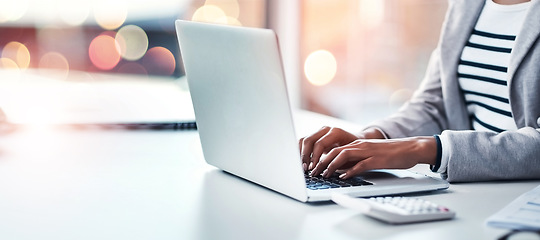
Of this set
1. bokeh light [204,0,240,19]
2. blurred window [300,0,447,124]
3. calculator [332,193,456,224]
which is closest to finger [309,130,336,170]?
calculator [332,193,456,224]

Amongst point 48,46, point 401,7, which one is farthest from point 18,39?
point 401,7

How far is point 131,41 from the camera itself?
102 inches

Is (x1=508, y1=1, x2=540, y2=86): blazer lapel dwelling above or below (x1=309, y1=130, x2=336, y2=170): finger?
above

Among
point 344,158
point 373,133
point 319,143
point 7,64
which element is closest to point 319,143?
point 319,143

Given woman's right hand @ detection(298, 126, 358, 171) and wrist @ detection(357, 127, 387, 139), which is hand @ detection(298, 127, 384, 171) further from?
wrist @ detection(357, 127, 387, 139)

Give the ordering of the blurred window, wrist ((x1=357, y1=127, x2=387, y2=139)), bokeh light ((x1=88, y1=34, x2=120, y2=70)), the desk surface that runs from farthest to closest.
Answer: the blurred window, bokeh light ((x1=88, y1=34, x2=120, y2=70)), wrist ((x1=357, y1=127, x2=387, y2=139)), the desk surface

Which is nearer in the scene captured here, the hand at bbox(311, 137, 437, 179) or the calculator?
the calculator

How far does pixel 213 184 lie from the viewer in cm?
108

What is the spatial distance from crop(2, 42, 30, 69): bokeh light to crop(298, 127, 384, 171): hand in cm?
158

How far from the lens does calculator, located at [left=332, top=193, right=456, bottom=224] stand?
0.79 meters

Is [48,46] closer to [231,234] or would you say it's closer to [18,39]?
[18,39]

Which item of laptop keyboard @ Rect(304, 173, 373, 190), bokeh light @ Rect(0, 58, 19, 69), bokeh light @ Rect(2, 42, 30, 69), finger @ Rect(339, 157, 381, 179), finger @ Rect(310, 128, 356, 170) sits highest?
bokeh light @ Rect(2, 42, 30, 69)

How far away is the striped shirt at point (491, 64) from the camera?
1312 millimetres

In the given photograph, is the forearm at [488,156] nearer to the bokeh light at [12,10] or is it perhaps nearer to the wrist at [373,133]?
the wrist at [373,133]
